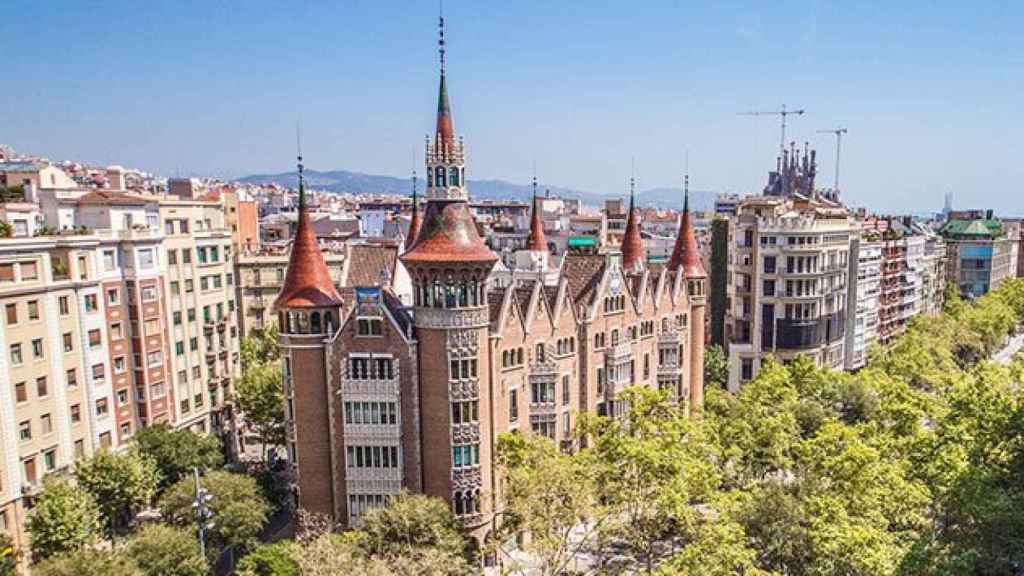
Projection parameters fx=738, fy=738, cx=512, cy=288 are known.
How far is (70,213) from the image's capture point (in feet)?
222

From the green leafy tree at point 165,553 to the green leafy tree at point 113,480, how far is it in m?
11.3

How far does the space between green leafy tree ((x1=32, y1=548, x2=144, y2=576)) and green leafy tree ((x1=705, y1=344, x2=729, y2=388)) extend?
223ft

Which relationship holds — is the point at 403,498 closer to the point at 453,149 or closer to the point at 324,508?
the point at 324,508

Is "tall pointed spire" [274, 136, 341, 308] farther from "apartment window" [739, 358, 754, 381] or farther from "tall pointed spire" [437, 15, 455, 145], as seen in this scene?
"apartment window" [739, 358, 754, 381]

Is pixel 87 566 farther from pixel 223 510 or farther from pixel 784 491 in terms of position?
pixel 784 491

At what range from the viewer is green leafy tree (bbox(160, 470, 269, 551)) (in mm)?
49312

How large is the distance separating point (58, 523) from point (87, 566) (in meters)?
12.9

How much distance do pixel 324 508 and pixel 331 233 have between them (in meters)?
95.1

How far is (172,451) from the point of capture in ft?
195

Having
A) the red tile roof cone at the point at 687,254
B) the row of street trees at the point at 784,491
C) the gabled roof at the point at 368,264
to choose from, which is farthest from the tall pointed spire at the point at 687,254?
the gabled roof at the point at 368,264

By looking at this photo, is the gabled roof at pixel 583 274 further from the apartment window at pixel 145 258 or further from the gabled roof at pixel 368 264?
the apartment window at pixel 145 258

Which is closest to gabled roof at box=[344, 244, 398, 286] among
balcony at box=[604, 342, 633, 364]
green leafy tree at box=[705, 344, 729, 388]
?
balcony at box=[604, 342, 633, 364]

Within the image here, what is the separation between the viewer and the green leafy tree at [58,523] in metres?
48.0

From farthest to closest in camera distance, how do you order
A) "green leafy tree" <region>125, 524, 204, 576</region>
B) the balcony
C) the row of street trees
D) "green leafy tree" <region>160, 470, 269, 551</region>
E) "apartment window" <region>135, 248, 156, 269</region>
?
"apartment window" <region>135, 248, 156, 269</region> → the balcony → "green leafy tree" <region>160, 470, 269, 551</region> → "green leafy tree" <region>125, 524, 204, 576</region> → the row of street trees
